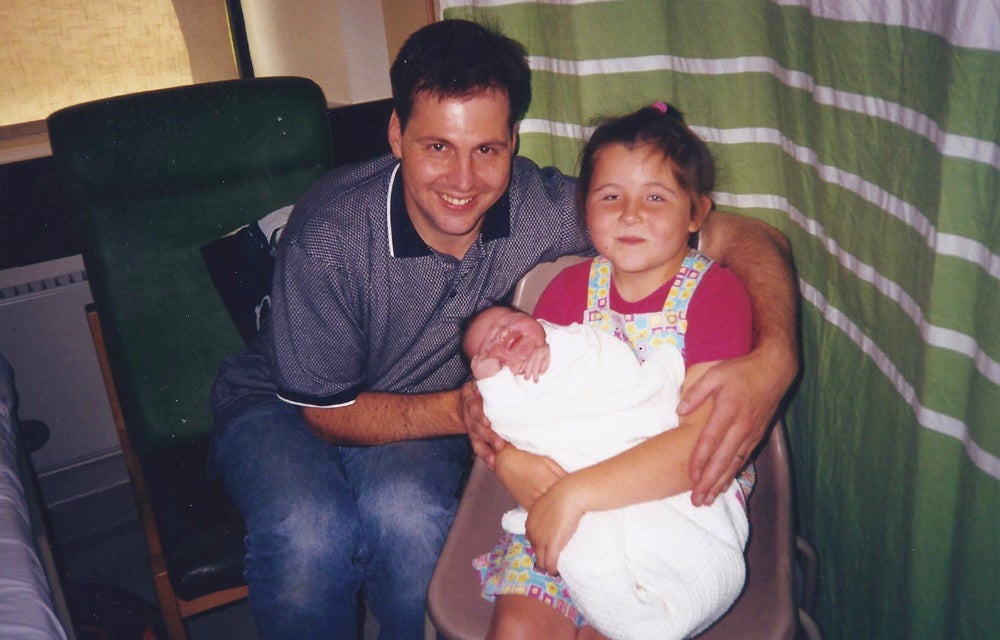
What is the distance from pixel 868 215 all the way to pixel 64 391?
2.39 meters

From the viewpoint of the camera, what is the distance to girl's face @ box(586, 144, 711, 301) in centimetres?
123

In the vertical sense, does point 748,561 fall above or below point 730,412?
below

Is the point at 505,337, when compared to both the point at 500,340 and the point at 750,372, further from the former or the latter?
the point at 750,372

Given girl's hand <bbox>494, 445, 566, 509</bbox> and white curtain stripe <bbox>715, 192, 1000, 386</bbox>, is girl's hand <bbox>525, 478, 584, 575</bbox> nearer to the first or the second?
girl's hand <bbox>494, 445, 566, 509</bbox>

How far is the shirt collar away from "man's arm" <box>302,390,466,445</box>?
0.30m

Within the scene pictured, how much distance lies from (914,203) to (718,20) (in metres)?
0.53

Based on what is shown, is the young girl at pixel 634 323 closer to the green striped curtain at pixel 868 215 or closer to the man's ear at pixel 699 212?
the man's ear at pixel 699 212

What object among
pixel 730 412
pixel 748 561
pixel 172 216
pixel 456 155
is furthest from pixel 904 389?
pixel 172 216

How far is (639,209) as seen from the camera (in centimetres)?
124

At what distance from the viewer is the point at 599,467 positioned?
1076 millimetres

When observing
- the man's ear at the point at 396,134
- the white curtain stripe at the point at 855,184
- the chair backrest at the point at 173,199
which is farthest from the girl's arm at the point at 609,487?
the chair backrest at the point at 173,199

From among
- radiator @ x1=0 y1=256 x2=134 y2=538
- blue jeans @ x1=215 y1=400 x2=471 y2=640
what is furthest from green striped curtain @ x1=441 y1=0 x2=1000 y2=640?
radiator @ x1=0 y1=256 x2=134 y2=538

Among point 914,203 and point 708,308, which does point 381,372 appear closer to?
point 708,308

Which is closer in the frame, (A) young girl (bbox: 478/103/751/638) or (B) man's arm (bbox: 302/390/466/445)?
(A) young girl (bbox: 478/103/751/638)
